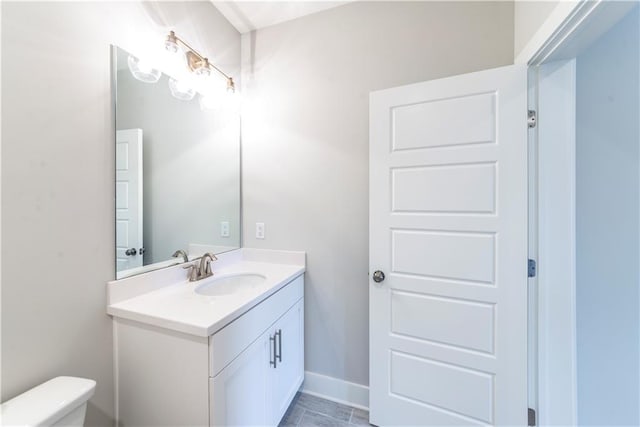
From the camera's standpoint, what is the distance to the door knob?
1403 millimetres

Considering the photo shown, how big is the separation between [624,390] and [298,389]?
1.71m

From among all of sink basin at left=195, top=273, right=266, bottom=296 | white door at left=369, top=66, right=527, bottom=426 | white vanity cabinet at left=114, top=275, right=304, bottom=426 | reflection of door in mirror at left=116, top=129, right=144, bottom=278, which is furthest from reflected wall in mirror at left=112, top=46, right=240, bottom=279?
white door at left=369, top=66, right=527, bottom=426

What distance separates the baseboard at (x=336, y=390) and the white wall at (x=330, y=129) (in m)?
0.04

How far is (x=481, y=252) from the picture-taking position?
121 centimetres

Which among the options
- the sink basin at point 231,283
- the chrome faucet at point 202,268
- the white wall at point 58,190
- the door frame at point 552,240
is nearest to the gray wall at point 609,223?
the door frame at point 552,240

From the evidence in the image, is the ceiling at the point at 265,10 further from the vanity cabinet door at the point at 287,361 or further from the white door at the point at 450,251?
the vanity cabinet door at the point at 287,361

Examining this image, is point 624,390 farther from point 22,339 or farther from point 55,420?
point 22,339

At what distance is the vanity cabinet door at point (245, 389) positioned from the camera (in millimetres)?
935

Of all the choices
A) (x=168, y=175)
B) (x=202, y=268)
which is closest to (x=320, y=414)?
(x=202, y=268)

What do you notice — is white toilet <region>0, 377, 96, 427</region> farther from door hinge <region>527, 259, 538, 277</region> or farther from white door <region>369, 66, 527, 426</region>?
door hinge <region>527, 259, 538, 277</region>

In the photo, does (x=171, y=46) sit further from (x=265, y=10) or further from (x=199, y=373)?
(x=199, y=373)

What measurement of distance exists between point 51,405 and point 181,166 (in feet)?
3.73

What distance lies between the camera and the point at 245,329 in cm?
109

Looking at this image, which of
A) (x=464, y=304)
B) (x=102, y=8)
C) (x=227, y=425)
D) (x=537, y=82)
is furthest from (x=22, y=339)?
(x=537, y=82)
